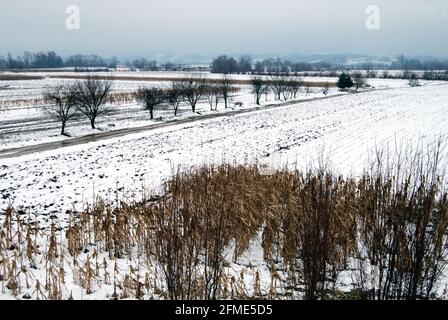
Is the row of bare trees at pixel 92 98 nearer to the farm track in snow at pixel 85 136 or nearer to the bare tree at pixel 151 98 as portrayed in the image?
the bare tree at pixel 151 98

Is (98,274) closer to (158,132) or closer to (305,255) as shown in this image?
(305,255)

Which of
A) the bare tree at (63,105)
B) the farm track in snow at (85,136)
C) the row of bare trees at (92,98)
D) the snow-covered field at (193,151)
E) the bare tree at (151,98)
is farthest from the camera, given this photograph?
the bare tree at (151,98)

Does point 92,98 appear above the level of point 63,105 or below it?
above

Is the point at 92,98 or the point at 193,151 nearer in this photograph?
the point at 193,151

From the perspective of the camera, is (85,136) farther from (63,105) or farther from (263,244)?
(263,244)

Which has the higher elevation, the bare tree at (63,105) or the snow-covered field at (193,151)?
the bare tree at (63,105)

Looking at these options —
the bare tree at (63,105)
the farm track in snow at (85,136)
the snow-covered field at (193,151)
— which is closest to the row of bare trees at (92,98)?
the bare tree at (63,105)

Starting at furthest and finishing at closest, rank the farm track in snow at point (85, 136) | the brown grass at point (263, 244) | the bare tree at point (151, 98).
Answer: the bare tree at point (151, 98), the farm track in snow at point (85, 136), the brown grass at point (263, 244)

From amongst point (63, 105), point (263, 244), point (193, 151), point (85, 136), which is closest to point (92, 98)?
point (63, 105)

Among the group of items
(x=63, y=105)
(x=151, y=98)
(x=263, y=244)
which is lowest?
(x=263, y=244)

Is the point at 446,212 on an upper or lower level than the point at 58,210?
upper
